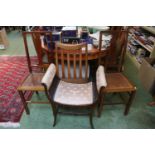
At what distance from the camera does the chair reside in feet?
4.84

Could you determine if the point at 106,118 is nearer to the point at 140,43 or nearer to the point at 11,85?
the point at 11,85

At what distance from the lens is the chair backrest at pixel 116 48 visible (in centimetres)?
172

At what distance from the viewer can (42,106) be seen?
6.48ft

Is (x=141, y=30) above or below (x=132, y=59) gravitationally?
above

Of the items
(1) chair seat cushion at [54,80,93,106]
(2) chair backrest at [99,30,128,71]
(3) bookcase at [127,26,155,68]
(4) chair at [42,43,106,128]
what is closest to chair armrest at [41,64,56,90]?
(4) chair at [42,43,106,128]

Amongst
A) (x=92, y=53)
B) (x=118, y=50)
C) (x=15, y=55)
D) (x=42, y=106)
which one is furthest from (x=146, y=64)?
(x=15, y=55)

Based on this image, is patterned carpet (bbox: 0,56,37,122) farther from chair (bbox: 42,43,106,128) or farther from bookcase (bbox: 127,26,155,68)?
bookcase (bbox: 127,26,155,68)

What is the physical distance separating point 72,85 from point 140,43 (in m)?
1.97

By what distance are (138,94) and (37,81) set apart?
153 cm

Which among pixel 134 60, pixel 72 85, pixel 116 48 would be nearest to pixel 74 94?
pixel 72 85

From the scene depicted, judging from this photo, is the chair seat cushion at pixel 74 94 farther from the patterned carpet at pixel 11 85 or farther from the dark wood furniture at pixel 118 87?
the patterned carpet at pixel 11 85

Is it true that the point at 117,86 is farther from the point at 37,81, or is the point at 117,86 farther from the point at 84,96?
the point at 37,81

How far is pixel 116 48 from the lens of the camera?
6.39 ft

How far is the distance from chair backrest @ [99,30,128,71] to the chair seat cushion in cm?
52
